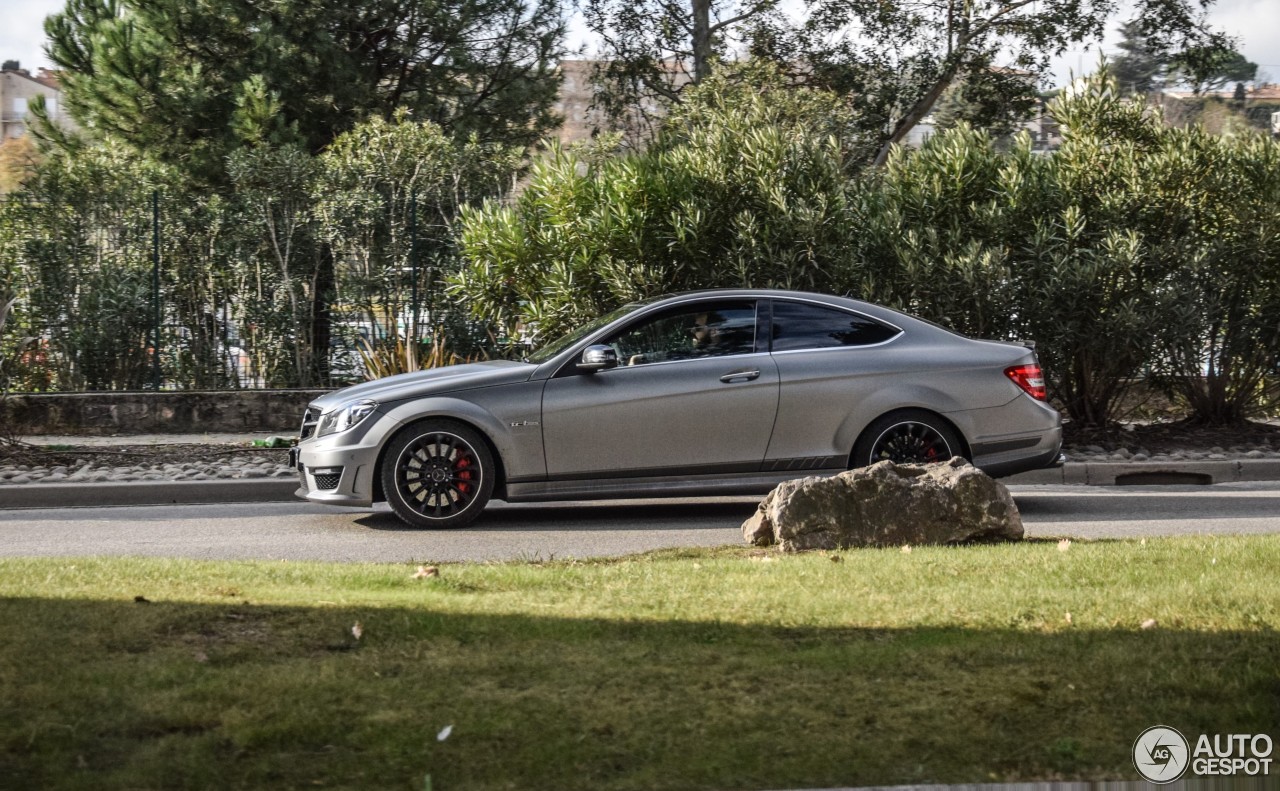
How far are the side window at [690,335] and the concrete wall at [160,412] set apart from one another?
23.1 feet

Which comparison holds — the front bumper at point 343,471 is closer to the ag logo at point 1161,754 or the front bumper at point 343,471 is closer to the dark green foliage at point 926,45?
the ag logo at point 1161,754

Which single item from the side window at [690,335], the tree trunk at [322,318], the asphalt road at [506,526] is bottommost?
the asphalt road at [506,526]

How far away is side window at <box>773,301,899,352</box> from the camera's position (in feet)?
31.9

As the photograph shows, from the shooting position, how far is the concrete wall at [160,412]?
1538 centimetres

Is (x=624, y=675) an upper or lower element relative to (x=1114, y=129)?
lower

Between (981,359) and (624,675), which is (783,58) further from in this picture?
(624,675)

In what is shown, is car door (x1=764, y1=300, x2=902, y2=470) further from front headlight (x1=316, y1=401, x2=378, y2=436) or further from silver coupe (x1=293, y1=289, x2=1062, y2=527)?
front headlight (x1=316, y1=401, x2=378, y2=436)

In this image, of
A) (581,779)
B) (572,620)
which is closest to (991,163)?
(572,620)

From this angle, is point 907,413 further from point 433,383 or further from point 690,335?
point 433,383

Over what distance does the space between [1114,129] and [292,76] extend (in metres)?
11.6

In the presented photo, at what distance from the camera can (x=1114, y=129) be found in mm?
14625

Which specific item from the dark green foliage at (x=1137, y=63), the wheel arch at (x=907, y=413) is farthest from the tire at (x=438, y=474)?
the dark green foliage at (x=1137, y=63)

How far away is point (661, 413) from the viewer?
936 cm

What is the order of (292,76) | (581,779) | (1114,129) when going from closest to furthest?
(581,779) → (1114,129) → (292,76)
